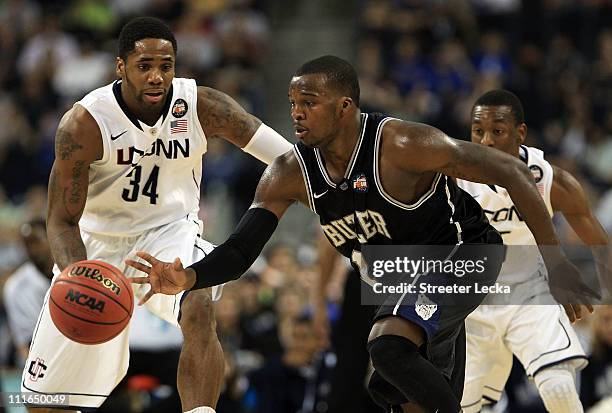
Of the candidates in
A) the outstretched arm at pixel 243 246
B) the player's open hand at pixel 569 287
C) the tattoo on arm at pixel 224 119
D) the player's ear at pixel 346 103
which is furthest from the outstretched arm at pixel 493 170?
the tattoo on arm at pixel 224 119

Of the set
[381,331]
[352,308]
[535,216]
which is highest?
[535,216]

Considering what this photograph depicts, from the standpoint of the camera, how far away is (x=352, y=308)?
8.95 meters

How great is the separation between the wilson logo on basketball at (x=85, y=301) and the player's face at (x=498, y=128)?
276 centimetres

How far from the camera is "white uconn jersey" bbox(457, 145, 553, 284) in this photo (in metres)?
7.06

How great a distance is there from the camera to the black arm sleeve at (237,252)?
18.1ft

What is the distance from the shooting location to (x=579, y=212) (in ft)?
22.5

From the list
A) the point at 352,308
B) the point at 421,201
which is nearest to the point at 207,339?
the point at 421,201

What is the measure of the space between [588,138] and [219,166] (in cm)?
473

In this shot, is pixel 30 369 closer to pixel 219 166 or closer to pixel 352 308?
pixel 352 308

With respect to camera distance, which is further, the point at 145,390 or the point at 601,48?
the point at 601,48

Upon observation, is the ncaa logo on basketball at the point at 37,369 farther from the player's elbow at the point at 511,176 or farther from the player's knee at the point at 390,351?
the player's elbow at the point at 511,176

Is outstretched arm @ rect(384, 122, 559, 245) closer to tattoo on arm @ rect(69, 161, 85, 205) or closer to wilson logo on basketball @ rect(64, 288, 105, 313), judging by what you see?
wilson logo on basketball @ rect(64, 288, 105, 313)

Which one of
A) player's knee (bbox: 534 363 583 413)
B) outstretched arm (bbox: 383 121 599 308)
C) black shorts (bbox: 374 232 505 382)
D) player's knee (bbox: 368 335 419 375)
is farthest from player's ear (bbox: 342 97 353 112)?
player's knee (bbox: 534 363 583 413)

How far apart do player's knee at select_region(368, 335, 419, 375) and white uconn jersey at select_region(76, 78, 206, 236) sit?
64.6 inches
